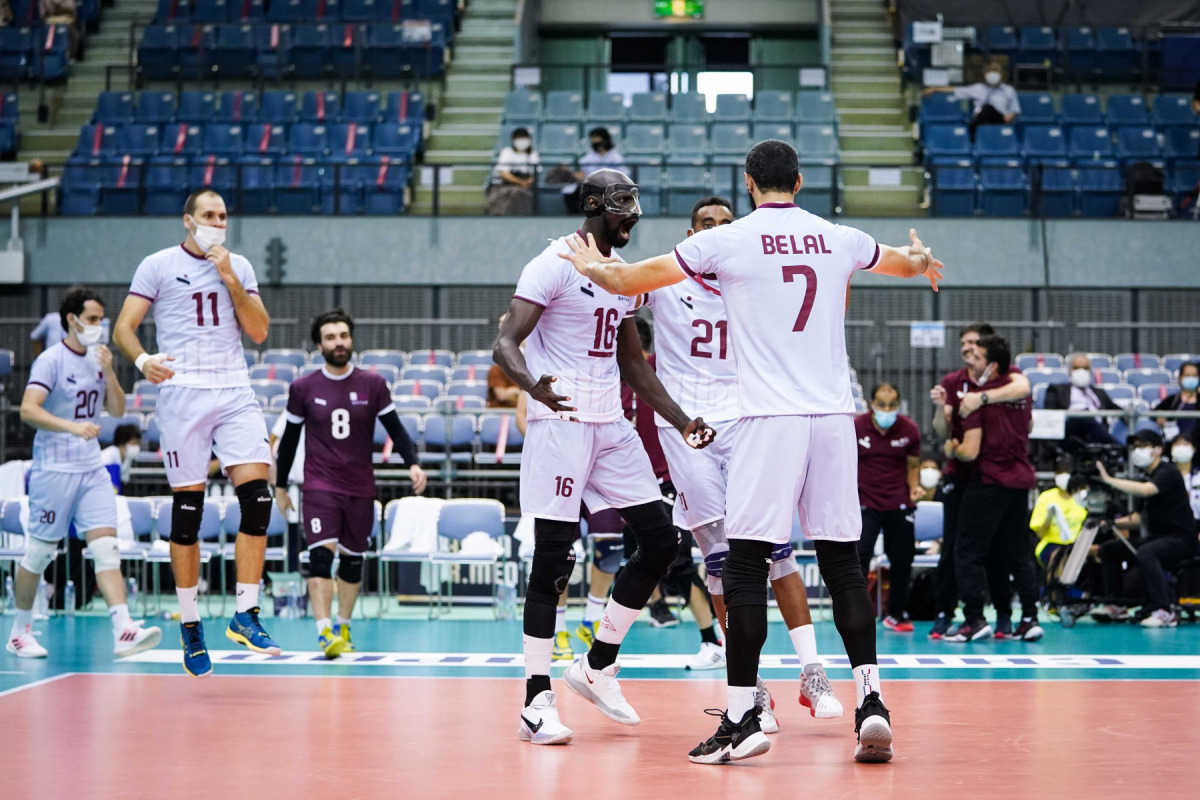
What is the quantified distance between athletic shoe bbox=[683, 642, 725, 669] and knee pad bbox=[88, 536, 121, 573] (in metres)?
3.64

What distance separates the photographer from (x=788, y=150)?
5.27m

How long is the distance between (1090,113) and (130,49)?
15934mm

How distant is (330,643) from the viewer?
8.47m

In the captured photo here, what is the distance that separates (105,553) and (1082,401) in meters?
10.1

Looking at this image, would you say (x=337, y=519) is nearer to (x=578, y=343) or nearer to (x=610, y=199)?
(x=578, y=343)

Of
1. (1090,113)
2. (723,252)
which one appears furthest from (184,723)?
(1090,113)

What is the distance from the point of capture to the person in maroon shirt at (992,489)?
32.2ft

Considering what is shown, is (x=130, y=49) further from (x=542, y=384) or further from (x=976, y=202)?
(x=542, y=384)

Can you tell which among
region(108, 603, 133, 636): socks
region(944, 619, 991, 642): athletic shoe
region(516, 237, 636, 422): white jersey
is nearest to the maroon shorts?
region(108, 603, 133, 636): socks

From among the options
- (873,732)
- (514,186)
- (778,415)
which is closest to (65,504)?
(778,415)

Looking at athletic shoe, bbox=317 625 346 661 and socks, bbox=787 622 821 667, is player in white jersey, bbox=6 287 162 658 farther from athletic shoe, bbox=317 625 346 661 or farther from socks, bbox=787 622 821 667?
socks, bbox=787 622 821 667

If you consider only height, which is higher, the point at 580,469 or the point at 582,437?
the point at 582,437

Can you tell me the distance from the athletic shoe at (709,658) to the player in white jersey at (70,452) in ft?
11.6

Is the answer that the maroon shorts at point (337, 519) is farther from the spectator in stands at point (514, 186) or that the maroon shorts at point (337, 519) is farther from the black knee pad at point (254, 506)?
the spectator in stands at point (514, 186)
